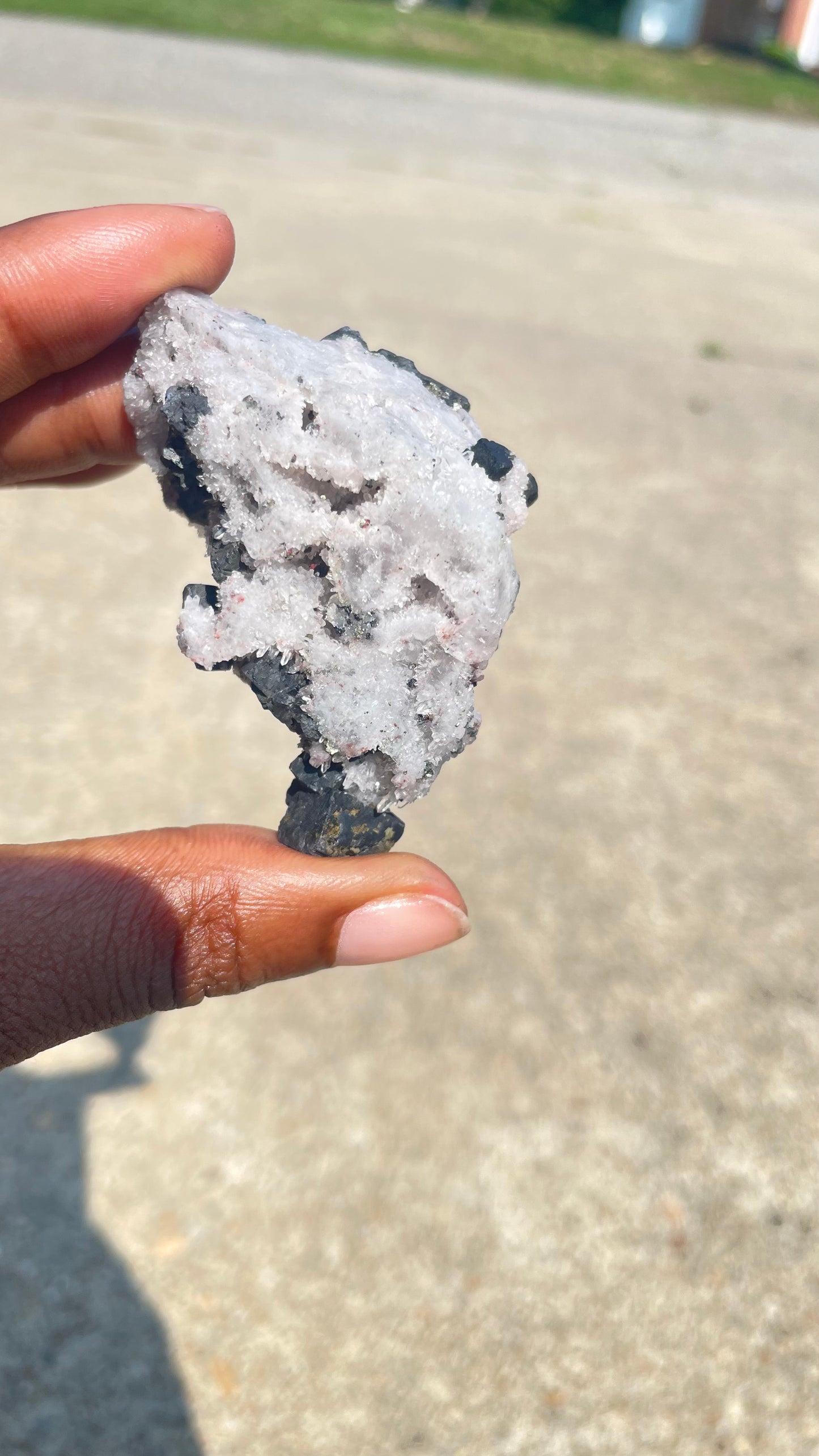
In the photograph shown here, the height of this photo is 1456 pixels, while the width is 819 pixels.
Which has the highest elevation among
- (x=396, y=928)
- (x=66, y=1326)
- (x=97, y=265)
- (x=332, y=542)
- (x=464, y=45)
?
(x=464, y=45)

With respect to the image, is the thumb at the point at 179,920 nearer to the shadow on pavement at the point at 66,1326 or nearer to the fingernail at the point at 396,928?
the fingernail at the point at 396,928

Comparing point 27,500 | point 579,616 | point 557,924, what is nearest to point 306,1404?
point 557,924

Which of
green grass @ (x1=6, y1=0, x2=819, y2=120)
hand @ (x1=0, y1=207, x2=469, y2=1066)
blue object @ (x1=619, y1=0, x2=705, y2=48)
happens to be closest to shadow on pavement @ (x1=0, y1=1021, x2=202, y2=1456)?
hand @ (x1=0, y1=207, x2=469, y2=1066)

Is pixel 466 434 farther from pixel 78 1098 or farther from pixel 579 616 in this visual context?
pixel 579 616

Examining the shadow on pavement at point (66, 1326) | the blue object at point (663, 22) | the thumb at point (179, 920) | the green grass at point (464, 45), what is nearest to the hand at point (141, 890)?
the thumb at point (179, 920)

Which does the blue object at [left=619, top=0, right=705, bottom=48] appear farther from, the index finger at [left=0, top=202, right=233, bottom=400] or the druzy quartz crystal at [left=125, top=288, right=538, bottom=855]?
the druzy quartz crystal at [left=125, top=288, right=538, bottom=855]

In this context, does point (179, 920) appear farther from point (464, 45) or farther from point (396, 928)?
point (464, 45)

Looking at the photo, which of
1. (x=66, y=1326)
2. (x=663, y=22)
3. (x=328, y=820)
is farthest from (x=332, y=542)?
(x=663, y=22)
